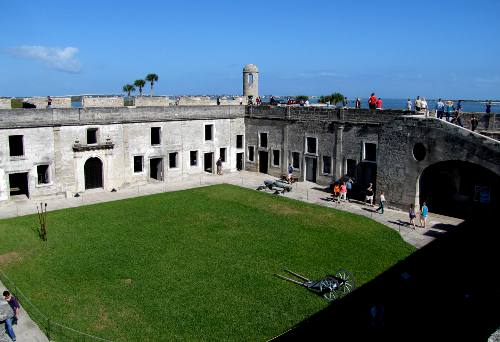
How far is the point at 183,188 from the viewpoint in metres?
35.3

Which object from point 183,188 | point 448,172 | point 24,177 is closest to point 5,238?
point 24,177

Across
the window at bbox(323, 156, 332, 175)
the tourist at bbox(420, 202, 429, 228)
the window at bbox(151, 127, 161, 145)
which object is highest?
the window at bbox(151, 127, 161, 145)

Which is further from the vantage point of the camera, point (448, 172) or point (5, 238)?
point (448, 172)

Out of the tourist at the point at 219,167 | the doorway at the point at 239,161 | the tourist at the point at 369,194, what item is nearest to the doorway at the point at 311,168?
the tourist at the point at 369,194

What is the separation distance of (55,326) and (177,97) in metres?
28.2

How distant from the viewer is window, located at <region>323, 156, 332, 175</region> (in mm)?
35344

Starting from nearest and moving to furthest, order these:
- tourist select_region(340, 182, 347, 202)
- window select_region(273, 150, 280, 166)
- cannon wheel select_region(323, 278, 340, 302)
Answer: cannon wheel select_region(323, 278, 340, 302), tourist select_region(340, 182, 347, 202), window select_region(273, 150, 280, 166)

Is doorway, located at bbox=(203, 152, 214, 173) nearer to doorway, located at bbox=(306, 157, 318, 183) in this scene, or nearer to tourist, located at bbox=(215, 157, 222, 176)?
tourist, located at bbox=(215, 157, 222, 176)

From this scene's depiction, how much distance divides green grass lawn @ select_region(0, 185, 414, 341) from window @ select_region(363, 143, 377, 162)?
17.7 ft

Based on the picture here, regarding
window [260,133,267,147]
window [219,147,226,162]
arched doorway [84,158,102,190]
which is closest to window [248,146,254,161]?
window [260,133,267,147]

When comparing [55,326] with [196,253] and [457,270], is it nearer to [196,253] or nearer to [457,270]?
[196,253]

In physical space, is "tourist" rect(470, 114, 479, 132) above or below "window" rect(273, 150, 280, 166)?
above

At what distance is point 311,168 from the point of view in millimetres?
36938

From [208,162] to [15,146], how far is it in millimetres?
15120
